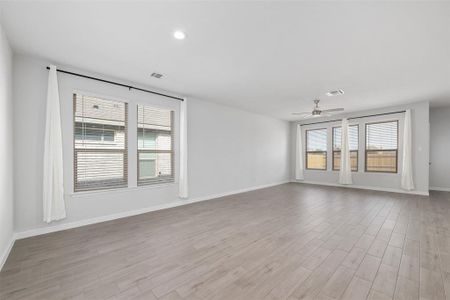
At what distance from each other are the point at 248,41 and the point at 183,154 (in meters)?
2.98

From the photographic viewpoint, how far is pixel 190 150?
501cm

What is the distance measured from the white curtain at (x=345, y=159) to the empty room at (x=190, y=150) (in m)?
1.43

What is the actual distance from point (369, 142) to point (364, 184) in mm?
1503

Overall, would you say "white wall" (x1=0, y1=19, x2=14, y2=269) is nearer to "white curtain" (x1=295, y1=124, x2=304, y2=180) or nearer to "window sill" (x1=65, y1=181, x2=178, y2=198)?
"window sill" (x1=65, y1=181, x2=178, y2=198)

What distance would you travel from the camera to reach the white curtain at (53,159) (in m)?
2.96

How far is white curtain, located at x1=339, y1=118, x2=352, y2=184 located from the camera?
685 cm

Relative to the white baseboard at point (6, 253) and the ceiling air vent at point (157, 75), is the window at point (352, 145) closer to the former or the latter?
the ceiling air vent at point (157, 75)

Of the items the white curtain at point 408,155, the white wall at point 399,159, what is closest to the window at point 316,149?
the white wall at point 399,159

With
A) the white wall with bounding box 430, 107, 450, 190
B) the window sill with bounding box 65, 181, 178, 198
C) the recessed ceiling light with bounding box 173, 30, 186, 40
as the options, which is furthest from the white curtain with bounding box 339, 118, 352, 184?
the recessed ceiling light with bounding box 173, 30, 186, 40

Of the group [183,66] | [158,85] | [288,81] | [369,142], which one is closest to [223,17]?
[183,66]

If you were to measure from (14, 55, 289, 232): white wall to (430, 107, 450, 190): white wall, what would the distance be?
5.15 meters

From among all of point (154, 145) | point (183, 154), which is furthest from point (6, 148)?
point (183, 154)

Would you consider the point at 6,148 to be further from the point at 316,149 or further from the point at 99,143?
the point at 316,149

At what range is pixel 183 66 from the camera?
3.27 m
